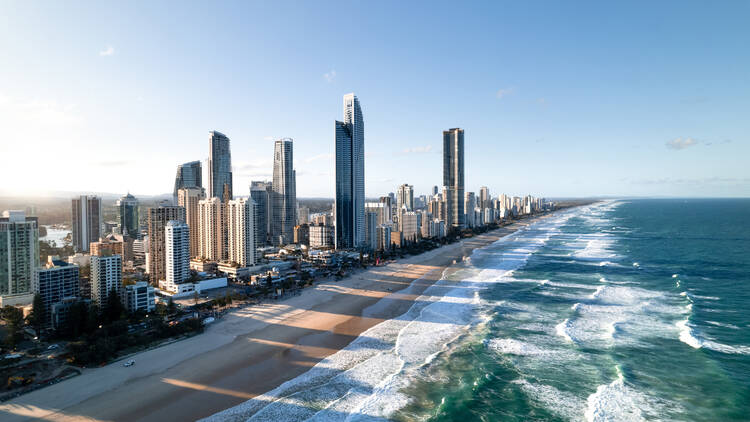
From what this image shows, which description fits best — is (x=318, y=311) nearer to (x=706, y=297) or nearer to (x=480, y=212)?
(x=706, y=297)

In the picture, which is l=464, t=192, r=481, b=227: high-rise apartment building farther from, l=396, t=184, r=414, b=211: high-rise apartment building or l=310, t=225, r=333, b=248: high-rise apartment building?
l=310, t=225, r=333, b=248: high-rise apartment building

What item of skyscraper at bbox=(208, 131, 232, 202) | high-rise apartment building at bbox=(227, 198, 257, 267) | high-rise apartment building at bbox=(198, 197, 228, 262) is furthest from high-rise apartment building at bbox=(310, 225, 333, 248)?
skyscraper at bbox=(208, 131, 232, 202)

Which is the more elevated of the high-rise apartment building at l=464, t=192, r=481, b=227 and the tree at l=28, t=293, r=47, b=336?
the high-rise apartment building at l=464, t=192, r=481, b=227

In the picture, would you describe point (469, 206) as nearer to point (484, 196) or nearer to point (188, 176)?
point (484, 196)

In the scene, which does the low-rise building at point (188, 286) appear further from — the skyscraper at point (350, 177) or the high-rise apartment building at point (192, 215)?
the skyscraper at point (350, 177)

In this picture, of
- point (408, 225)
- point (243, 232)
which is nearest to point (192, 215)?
point (243, 232)

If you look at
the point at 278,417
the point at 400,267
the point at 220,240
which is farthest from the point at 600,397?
the point at 220,240

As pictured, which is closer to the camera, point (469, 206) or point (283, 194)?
point (283, 194)
